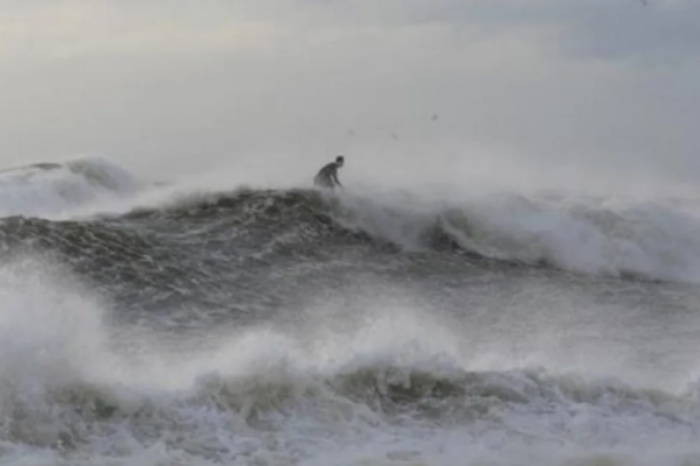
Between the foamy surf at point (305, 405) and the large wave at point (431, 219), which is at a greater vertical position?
the large wave at point (431, 219)

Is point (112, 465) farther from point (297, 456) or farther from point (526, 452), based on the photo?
point (526, 452)

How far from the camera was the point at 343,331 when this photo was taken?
11.5 m

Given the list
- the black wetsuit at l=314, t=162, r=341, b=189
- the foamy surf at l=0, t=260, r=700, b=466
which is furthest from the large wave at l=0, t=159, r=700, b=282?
the foamy surf at l=0, t=260, r=700, b=466

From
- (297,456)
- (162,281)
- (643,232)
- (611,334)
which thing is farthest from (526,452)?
(643,232)

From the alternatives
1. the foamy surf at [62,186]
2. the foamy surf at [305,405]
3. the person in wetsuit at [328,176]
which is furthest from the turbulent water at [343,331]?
the person in wetsuit at [328,176]

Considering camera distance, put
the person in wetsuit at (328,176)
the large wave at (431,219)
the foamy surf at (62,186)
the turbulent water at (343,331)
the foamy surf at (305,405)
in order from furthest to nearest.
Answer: the foamy surf at (62,186) → the person in wetsuit at (328,176) → the large wave at (431,219) → the turbulent water at (343,331) → the foamy surf at (305,405)

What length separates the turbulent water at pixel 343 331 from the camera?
7672 millimetres

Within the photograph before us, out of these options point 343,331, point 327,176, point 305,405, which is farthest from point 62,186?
point 305,405

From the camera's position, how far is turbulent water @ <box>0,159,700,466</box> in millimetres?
7672

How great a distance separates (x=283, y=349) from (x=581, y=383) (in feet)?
9.36

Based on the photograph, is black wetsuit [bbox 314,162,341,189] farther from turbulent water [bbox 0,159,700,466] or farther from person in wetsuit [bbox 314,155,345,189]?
turbulent water [bbox 0,159,700,466]

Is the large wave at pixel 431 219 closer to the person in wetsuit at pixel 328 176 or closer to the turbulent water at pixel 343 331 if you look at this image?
the turbulent water at pixel 343 331

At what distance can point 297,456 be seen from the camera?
24.0 ft

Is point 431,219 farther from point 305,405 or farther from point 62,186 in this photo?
point 305,405
